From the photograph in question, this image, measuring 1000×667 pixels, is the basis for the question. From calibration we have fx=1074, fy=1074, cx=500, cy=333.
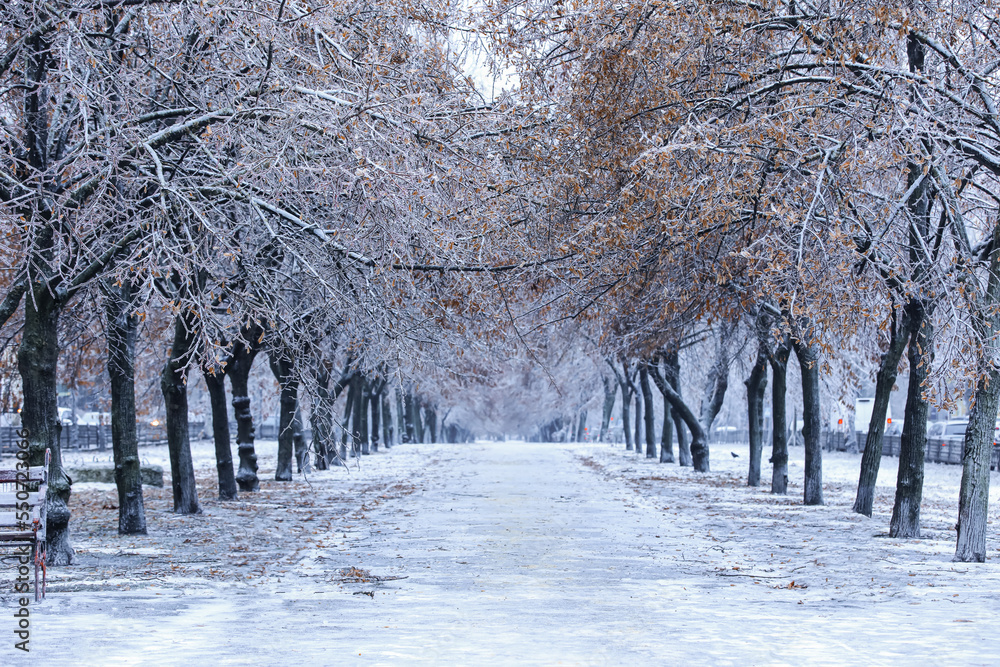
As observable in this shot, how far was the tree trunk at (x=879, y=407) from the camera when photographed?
16453mm

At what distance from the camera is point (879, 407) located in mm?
17734

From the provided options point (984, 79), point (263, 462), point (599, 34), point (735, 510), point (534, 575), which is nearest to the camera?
point (534, 575)

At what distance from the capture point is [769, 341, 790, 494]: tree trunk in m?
23.2

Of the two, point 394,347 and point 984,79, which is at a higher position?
point 984,79

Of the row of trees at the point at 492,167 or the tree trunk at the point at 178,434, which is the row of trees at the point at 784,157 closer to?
the row of trees at the point at 492,167

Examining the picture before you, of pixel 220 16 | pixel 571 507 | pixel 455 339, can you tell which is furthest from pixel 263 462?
pixel 220 16

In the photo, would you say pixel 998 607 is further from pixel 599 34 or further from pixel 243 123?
pixel 243 123

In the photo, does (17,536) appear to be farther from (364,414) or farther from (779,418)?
(364,414)

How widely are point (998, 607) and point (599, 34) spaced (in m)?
7.63

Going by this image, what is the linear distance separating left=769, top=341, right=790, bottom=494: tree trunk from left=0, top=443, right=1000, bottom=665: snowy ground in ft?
11.8

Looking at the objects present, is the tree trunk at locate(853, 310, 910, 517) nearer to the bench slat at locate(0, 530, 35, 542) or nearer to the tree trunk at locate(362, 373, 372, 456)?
the bench slat at locate(0, 530, 35, 542)

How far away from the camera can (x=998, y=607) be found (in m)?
9.33

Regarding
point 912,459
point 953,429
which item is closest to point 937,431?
point 953,429

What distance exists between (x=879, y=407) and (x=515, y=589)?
9.81 meters
